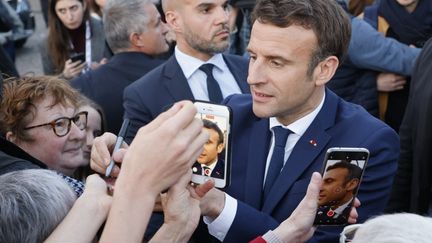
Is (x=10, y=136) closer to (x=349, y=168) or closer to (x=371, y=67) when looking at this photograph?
(x=349, y=168)

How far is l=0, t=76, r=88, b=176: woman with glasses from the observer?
10.9 ft

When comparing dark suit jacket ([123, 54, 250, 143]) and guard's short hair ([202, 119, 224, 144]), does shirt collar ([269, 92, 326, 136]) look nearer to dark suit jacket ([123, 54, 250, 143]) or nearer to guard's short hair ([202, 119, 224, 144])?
guard's short hair ([202, 119, 224, 144])

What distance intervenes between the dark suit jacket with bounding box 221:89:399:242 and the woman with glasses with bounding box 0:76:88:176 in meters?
1.12

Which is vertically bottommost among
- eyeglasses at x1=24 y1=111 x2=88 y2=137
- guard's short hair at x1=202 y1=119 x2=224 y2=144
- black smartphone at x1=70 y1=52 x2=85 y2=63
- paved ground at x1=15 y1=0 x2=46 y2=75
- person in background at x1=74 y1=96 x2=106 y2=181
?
paved ground at x1=15 y1=0 x2=46 y2=75

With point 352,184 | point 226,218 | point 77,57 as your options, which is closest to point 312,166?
Result: point 352,184

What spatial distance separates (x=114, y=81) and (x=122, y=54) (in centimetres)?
20

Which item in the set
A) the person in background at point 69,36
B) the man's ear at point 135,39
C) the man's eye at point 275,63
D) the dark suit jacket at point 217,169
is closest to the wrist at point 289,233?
the dark suit jacket at point 217,169

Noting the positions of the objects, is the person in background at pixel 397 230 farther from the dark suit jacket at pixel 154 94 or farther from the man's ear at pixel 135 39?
the man's ear at pixel 135 39

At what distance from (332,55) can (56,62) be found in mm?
3833

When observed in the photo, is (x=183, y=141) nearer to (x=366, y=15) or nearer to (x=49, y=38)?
(x=366, y=15)

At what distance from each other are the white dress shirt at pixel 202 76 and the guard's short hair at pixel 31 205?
168cm

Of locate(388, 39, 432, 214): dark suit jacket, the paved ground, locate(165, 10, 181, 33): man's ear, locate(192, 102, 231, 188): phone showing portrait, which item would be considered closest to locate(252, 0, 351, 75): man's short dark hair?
locate(192, 102, 231, 188): phone showing portrait

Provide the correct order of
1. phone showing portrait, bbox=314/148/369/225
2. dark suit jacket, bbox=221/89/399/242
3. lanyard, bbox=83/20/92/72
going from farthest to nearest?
lanyard, bbox=83/20/92/72, dark suit jacket, bbox=221/89/399/242, phone showing portrait, bbox=314/148/369/225

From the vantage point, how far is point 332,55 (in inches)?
108
